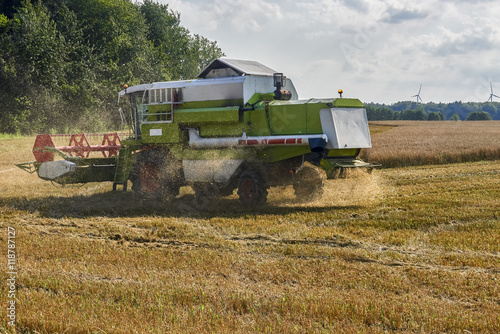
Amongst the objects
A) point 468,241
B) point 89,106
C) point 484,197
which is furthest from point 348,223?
point 89,106

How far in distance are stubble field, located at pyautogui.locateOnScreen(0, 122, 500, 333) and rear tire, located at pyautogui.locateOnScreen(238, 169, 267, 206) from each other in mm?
274

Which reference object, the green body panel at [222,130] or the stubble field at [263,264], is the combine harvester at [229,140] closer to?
the green body panel at [222,130]

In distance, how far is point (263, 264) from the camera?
20.5ft

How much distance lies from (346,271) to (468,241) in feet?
7.66

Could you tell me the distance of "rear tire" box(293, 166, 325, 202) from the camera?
35.8 feet

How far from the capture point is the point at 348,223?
8.62 m

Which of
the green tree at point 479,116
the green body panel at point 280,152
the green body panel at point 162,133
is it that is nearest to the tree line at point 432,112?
the green tree at point 479,116

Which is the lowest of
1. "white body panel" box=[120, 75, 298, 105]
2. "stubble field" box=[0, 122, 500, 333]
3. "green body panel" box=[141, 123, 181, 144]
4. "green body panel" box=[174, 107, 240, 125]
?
"stubble field" box=[0, 122, 500, 333]

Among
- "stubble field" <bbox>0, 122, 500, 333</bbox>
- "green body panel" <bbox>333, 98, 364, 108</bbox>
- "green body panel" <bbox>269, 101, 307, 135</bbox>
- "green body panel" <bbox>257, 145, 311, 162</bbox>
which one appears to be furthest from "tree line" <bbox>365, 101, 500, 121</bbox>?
"stubble field" <bbox>0, 122, 500, 333</bbox>

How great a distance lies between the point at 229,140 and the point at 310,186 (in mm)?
2144

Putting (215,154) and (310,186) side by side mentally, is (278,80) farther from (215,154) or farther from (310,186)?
(310,186)

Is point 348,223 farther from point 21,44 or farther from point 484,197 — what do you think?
point 21,44

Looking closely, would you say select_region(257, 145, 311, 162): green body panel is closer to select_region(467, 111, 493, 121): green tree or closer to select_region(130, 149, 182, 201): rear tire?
select_region(130, 149, 182, 201): rear tire

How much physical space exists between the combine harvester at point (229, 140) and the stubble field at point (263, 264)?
572 millimetres
